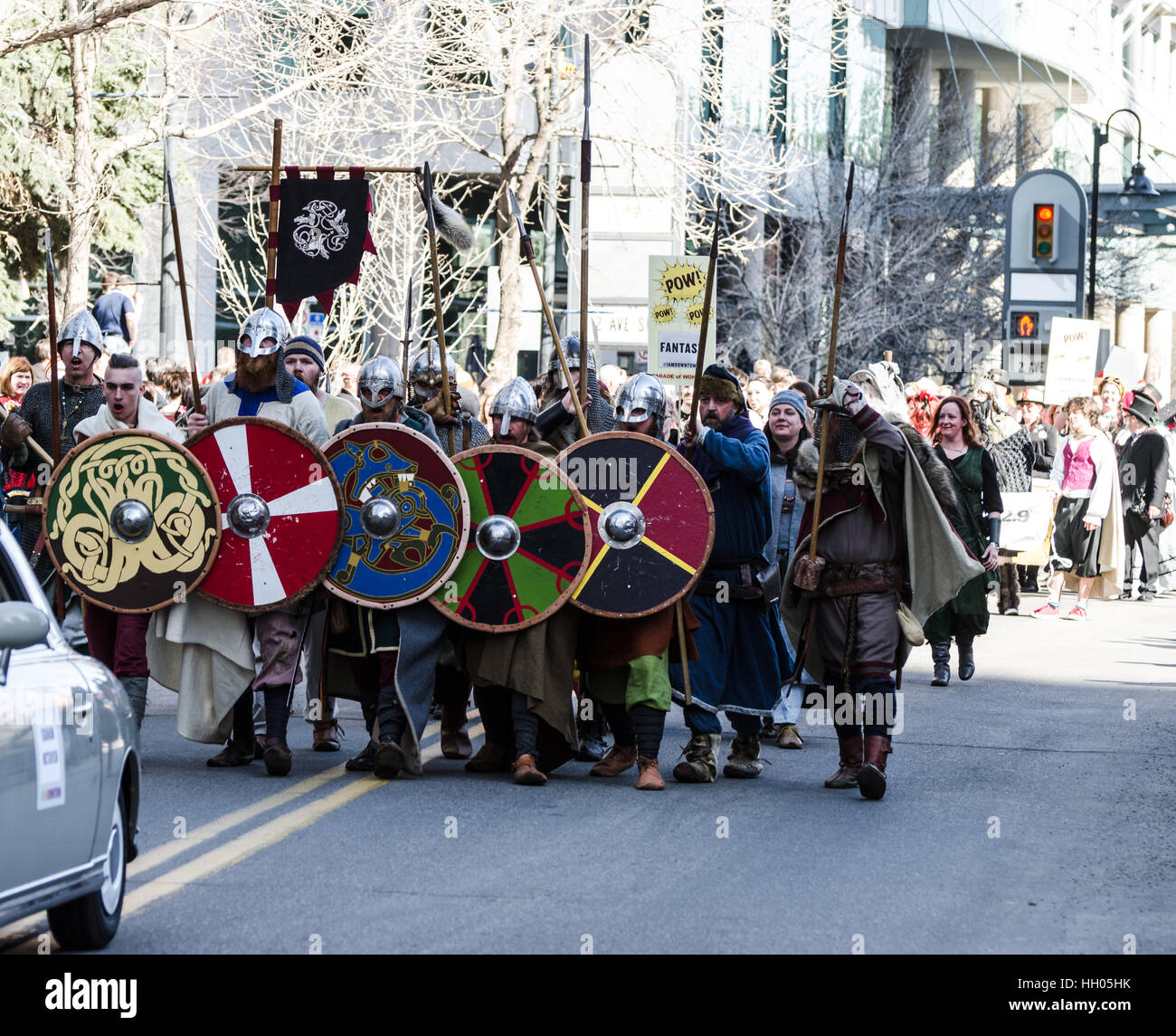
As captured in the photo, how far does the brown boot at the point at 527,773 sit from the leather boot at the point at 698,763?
645 millimetres

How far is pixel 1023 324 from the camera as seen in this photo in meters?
23.7

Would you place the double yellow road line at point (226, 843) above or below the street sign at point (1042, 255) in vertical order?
below

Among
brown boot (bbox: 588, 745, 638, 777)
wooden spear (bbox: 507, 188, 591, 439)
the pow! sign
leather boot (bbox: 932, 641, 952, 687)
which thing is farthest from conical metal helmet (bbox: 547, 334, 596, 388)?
leather boot (bbox: 932, 641, 952, 687)

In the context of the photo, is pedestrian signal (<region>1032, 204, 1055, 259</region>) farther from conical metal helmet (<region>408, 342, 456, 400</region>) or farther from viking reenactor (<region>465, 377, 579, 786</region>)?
viking reenactor (<region>465, 377, 579, 786</region>)

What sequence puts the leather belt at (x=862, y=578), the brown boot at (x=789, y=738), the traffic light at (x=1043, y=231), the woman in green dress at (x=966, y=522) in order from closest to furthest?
the leather belt at (x=862, y=578)
the brown boot at (x=789, y=738)
the woman in green dress at (x=966, y=522)
the traffic light at (x=1043, y=231)

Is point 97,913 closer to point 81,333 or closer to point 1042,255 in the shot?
point 81,333

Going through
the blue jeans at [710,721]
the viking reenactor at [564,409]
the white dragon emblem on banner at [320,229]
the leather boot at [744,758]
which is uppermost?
the white dragon emblem on banner at [320,229]

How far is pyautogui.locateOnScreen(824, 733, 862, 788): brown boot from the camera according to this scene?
8953mm

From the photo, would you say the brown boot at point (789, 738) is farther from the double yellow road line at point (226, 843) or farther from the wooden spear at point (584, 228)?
the double yellow road line at point (226, 843)

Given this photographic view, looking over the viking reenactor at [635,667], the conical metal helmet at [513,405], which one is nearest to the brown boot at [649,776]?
the viking reenactor at [635,667]

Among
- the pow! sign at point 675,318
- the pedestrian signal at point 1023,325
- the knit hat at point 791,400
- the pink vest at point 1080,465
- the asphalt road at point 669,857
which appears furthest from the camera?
the pedestrian signal at point 1023,325

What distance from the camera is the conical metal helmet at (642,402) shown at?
9.02m

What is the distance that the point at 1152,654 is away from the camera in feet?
49.9
